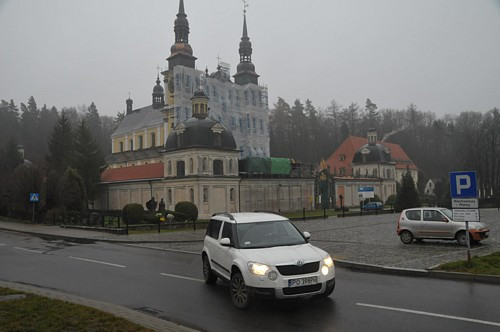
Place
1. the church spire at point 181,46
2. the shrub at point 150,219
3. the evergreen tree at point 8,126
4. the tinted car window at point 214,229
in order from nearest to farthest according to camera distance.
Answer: the tinted car window at point 214,229 → the shrub at point 150,219 → the church spire at point 181,46 → the evergreen tree at point 8,126

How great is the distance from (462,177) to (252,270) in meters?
6.91

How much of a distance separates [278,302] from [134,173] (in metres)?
51.4

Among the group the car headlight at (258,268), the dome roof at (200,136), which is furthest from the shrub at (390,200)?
the car headlight at (258,268)

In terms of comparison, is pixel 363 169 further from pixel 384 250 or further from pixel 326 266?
pixel 326 266

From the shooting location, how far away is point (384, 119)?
387ft

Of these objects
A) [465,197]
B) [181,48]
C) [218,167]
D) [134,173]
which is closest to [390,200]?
[218,167]

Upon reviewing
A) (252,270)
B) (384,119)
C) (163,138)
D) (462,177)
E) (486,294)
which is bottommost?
(486,294)

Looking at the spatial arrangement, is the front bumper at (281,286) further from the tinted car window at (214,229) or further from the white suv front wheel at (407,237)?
the white suv front wheel at (407,237)

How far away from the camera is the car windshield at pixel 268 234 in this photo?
8.77 m

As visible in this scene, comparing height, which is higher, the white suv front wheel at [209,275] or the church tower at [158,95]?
the church tower at [158,95]

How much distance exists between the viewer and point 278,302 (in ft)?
27.5

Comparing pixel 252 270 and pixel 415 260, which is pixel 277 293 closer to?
pixel 252 270

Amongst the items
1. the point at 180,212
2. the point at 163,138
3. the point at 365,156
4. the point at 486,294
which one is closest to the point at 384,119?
the point at 365,156

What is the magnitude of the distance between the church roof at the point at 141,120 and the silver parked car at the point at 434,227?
61.5 meters
